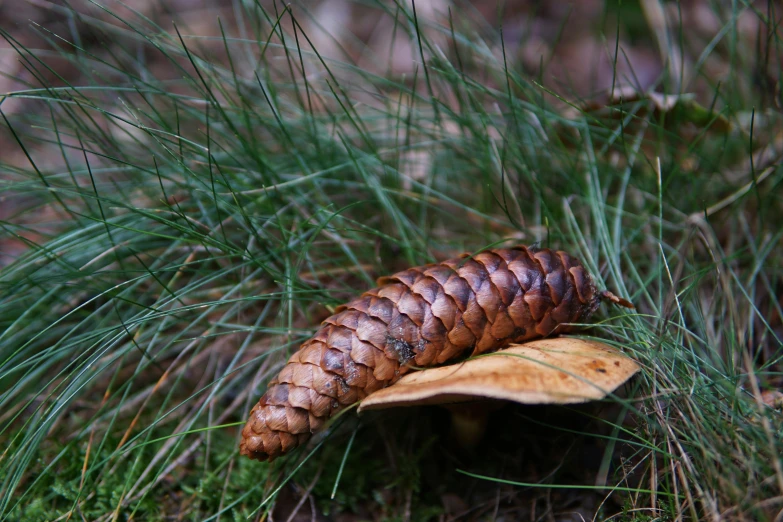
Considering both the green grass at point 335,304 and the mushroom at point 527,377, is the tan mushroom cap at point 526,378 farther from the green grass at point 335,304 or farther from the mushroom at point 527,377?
the green grass at point 335,304

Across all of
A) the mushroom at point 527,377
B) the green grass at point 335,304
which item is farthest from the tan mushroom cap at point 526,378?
the green grass at point 335,304

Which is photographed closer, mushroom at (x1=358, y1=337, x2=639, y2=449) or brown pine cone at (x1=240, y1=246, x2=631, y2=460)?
mushroom at (x1=358, y1=337, x2=639, y2=449)

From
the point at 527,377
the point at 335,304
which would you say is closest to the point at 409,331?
the point at 527,377

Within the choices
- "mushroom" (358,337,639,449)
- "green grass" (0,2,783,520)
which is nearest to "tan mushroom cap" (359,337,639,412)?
"mushroom" (358,337,639,449)

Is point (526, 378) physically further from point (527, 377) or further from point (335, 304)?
point (335, 304)

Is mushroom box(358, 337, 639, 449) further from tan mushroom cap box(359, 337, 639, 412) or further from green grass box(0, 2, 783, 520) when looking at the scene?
green grass box(0, 2, 783, 520)
